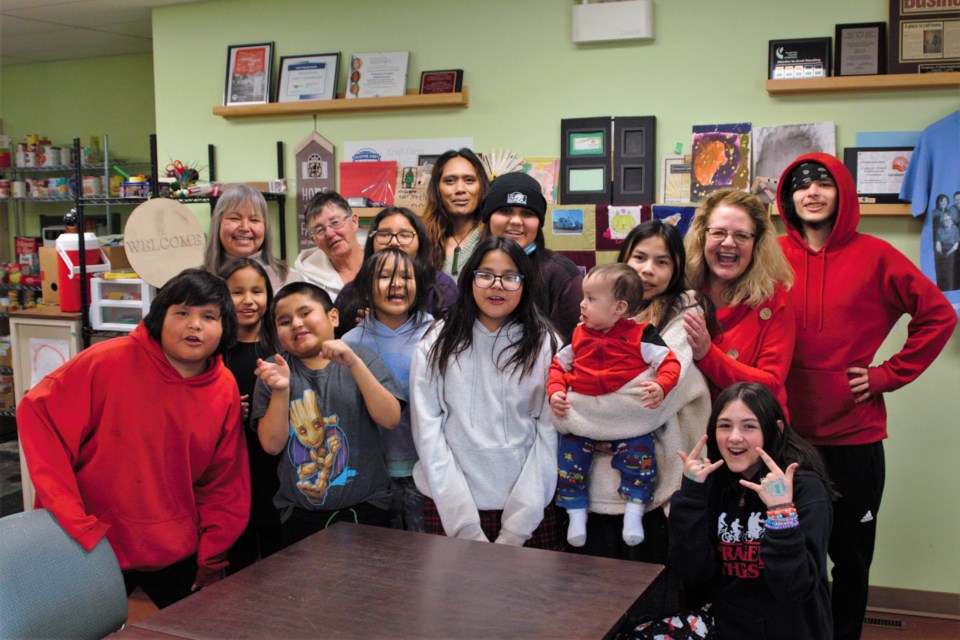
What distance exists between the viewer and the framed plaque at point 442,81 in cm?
386

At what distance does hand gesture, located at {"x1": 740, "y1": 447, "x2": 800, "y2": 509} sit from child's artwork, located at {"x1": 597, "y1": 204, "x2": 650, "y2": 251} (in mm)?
1861

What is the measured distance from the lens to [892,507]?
3.43 meters

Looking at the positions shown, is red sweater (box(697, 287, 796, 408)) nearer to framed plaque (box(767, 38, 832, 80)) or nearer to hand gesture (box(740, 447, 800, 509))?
hand gesture (box(740, 447, 800, 509))

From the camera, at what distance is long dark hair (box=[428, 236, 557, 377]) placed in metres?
2.18

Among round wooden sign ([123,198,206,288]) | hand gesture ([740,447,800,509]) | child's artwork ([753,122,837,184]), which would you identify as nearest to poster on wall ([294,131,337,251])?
round wooden sign ([123,198,206,288])

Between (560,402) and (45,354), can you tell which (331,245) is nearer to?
(560,402)

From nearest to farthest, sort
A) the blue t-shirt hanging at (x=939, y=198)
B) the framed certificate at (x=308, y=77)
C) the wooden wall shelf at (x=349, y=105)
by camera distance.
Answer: the blue t-shirt hanging at (x=939, y=198), the wooden wall shelf at (x=349, y=105), the framed certificate at (x=308, y=77)

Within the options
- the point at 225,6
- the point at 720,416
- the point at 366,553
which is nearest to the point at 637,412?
the point at 720,416

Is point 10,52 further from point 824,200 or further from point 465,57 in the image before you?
point 824,200

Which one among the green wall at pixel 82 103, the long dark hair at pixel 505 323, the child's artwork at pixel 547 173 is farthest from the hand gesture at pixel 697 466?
the green wall at pixel 82 103

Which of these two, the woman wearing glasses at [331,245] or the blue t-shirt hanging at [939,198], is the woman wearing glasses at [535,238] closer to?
the woman wearing glasses at [331,245]

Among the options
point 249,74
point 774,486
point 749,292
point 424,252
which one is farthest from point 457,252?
point 249,74

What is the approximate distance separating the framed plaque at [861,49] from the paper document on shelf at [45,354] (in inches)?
155

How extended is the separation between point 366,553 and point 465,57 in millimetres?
2691
